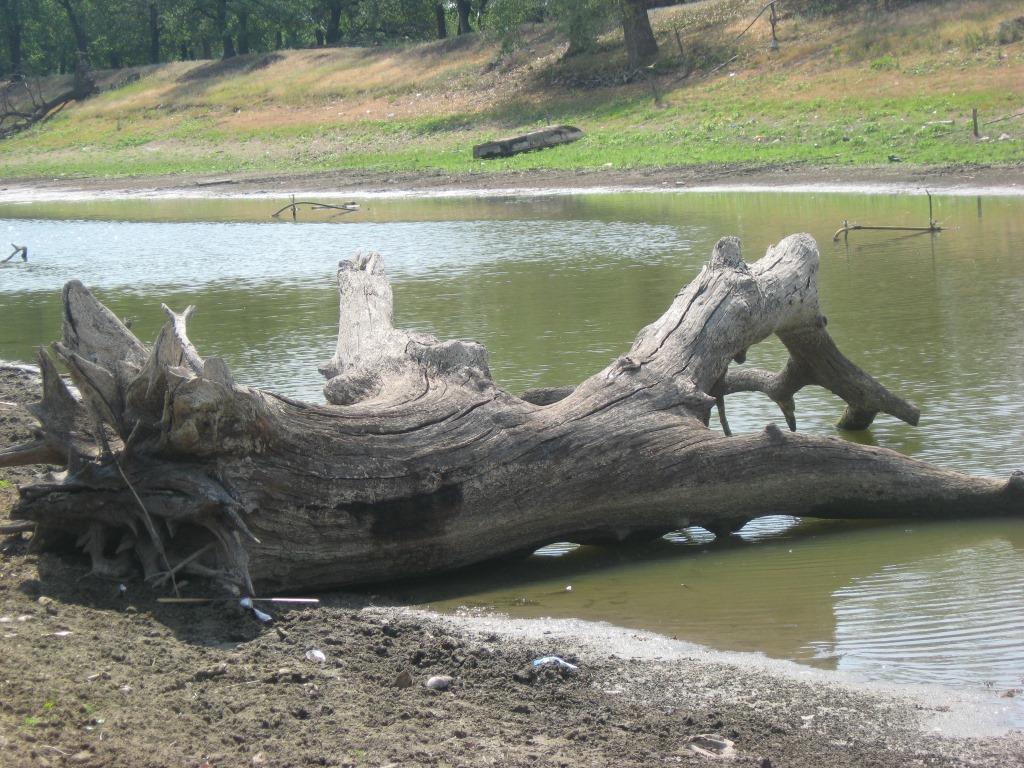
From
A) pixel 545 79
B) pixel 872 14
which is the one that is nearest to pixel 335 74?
pixel 545 79

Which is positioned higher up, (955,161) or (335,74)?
(335,74)

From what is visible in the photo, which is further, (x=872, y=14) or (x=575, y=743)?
(x=872, y=14)

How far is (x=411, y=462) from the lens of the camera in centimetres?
611

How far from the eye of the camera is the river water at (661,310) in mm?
6004

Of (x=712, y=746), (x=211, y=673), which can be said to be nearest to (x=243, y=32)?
(x=211, y=673)

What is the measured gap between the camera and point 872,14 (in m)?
39.2

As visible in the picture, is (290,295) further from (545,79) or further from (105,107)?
(105,107)

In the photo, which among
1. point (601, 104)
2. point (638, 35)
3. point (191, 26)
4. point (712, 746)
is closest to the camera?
point (712, 746)

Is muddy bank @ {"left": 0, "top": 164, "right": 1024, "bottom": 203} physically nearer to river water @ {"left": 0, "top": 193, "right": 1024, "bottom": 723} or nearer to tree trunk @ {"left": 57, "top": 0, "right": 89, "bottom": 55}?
river water @ {"left": 0, "top": 193, "right": 1024, "bottom": 723}

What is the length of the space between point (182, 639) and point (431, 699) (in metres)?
1.10

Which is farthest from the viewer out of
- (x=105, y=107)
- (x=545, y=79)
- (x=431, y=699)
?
(x=105, y=107)

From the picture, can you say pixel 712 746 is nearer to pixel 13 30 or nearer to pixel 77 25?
pixel 77 25

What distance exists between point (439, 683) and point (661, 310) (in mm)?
9099

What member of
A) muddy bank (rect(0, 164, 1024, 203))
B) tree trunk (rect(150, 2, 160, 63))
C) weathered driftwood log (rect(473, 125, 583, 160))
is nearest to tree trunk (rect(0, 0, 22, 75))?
tree trunk (rect(150, 2, 160, 63))
